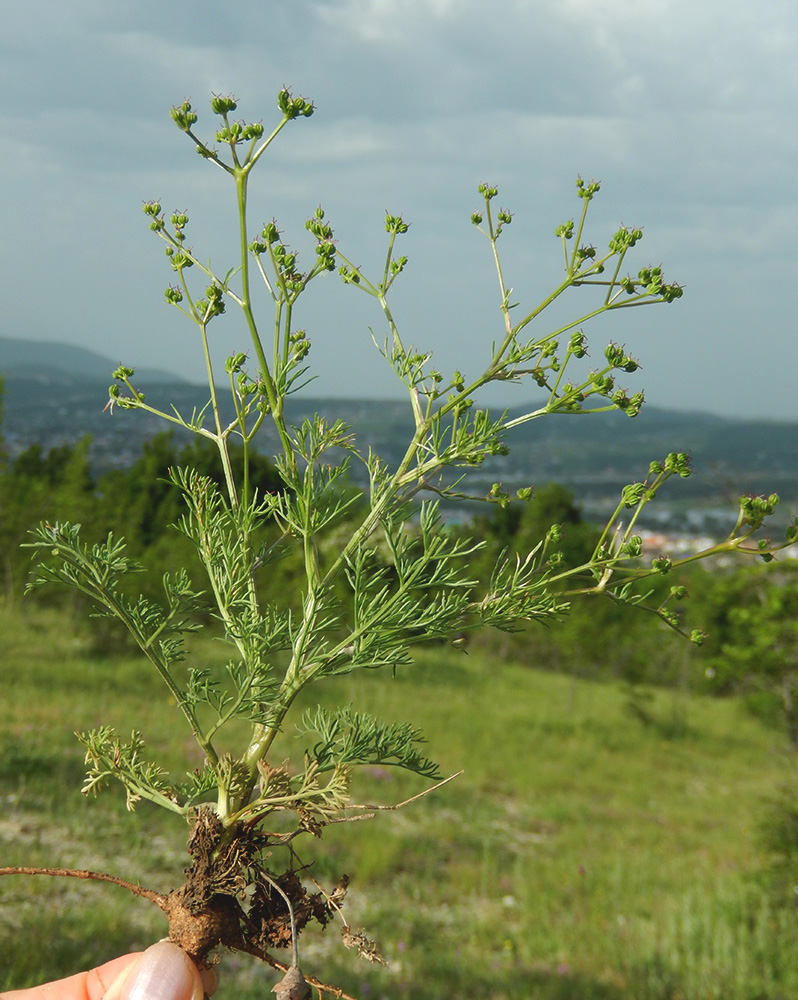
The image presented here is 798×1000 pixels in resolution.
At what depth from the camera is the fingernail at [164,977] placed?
2.08 m

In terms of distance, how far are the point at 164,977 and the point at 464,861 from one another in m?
10.7

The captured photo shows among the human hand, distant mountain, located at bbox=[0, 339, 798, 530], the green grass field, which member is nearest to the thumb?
the human hand

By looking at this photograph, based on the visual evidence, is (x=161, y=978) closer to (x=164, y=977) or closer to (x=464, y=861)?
(x=164, y=977)

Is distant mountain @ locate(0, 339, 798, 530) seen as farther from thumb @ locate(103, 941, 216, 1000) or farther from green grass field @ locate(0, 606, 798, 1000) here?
thumb @ locate(103, 941, 216, 1000)

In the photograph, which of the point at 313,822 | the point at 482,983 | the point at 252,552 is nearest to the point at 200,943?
the point at 313,822

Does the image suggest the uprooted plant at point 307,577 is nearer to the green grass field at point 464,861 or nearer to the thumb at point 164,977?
the thumb at point 164,977

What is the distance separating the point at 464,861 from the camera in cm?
1177

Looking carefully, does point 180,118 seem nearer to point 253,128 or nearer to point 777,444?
point 253,128

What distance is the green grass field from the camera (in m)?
7.84

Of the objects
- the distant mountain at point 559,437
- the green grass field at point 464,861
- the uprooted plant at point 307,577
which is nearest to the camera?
the uprooted plant at point 307,577

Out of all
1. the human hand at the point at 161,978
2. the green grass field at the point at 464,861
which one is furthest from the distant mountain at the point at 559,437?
the human hand at the point at 161,978

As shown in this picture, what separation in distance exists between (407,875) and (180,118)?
11.1 meters

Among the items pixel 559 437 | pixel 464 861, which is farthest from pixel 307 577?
pixel 559 437

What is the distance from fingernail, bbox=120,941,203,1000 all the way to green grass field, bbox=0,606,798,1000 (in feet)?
15.4
